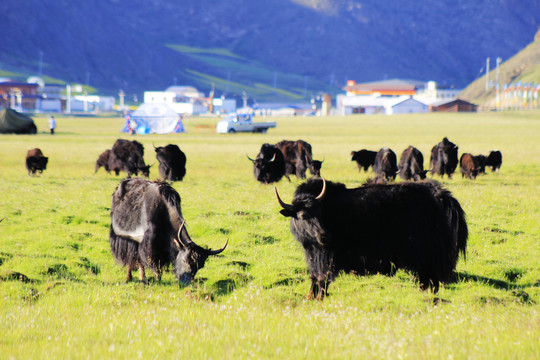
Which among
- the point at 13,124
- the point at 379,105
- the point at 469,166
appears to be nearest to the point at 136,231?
the point at 469,166

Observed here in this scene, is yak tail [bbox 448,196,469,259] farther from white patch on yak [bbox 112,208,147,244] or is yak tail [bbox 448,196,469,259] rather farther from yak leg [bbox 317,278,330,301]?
white patch on yak [bbox 112,208,147,244]

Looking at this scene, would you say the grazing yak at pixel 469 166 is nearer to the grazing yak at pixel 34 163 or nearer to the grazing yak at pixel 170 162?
the grazing yak at pixel 170 162

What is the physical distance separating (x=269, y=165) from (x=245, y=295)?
1248cm

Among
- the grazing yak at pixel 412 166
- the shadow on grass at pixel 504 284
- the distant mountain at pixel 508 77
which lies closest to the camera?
the shadow on grass at pixel 504 284

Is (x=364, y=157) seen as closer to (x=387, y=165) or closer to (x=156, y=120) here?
(x=387, y=165)

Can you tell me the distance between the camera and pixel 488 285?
8922 millimetres

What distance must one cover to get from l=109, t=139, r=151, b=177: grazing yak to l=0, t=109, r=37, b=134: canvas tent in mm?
35210

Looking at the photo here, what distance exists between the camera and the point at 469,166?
22.5 meters

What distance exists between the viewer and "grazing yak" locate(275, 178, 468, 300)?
26.5 ft

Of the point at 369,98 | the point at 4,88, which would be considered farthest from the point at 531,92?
the point at 4,88

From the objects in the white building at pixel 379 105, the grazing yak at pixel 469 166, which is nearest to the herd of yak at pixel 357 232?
the grazing yak at pixel 469 166

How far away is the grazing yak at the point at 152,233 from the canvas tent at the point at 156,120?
52.9m

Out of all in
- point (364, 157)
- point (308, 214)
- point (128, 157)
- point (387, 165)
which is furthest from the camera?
point (364, 157)

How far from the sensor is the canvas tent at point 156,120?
2438 inches
